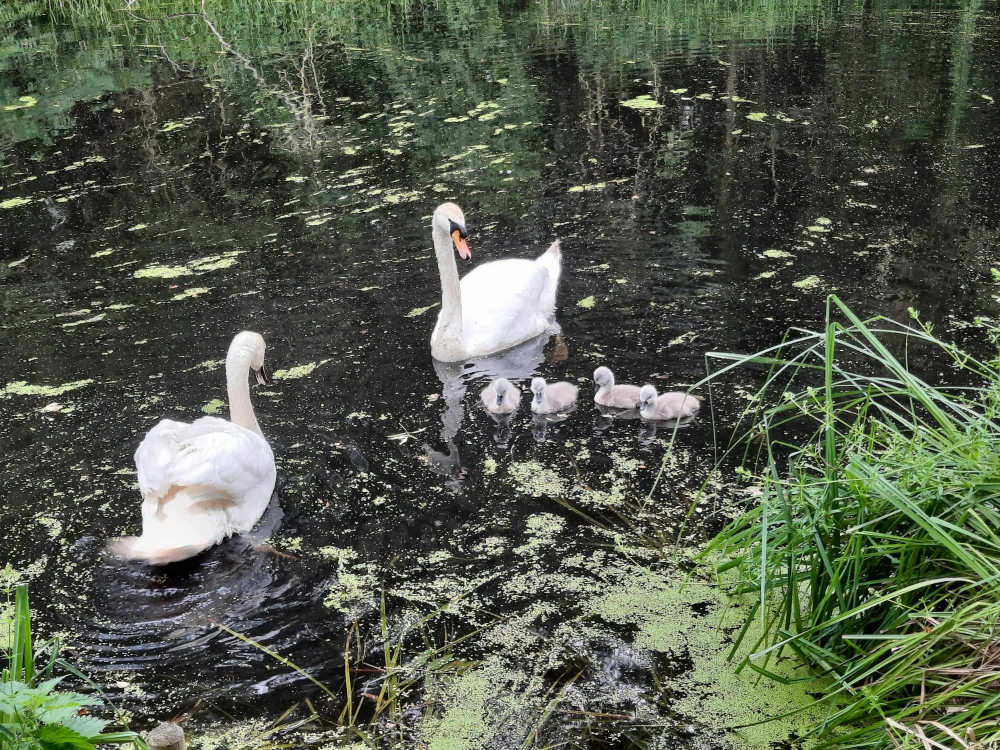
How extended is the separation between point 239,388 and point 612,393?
6.28 ft

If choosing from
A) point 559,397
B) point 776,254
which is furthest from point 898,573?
point 776,254

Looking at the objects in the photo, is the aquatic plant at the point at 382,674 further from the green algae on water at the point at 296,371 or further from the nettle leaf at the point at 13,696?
Answer: the green algae on water at the point at 296,371

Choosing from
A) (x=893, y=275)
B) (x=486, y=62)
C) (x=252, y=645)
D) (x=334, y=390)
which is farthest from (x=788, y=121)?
(x=252, y=645)

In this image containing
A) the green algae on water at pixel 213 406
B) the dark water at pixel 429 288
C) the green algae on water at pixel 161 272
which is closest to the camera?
the dark water at pixel 429 288

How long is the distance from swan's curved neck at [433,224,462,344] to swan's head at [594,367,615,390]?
1.01 metres

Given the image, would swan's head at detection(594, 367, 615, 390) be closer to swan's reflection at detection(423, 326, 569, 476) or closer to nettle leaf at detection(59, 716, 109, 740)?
swan's reflection at detection(423, 326, 569, 476)

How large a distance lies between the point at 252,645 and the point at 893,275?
466 cm

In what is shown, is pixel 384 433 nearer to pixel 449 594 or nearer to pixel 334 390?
pixel 334 390

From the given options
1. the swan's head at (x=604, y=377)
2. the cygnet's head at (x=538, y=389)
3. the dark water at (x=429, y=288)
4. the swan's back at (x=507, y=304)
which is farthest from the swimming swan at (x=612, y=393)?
the swan's back at (x=507, y=304)

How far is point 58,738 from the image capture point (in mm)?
2174

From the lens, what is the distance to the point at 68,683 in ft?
11.9

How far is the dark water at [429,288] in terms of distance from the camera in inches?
153

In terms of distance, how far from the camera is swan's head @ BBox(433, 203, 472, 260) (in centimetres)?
594

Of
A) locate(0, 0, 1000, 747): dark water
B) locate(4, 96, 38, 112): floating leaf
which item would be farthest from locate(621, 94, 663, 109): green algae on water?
locate(4, 96, 38, 112): floating leaf
